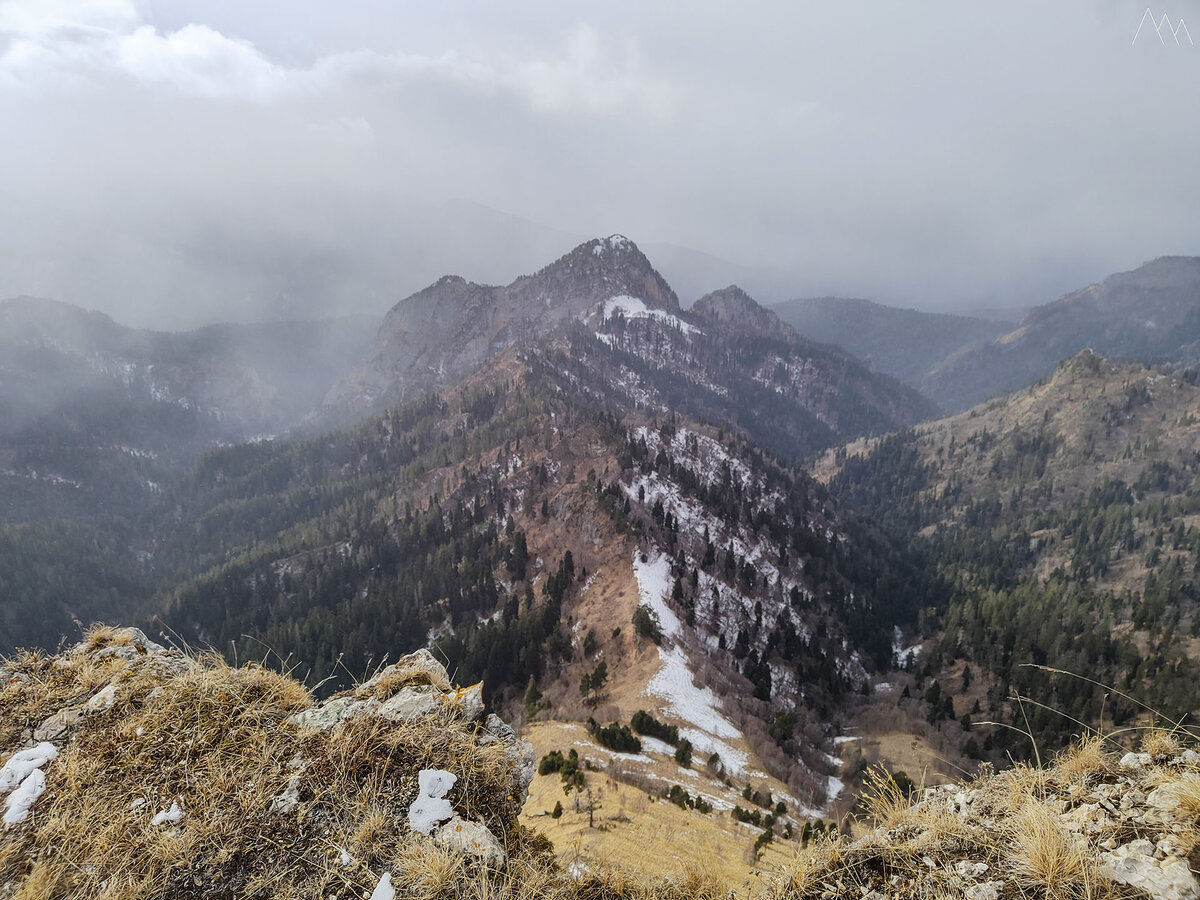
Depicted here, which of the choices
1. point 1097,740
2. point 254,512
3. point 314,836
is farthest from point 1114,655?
point 254,512

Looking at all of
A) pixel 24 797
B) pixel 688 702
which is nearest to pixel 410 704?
pixel 24 797

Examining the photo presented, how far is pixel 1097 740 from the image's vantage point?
610 cm

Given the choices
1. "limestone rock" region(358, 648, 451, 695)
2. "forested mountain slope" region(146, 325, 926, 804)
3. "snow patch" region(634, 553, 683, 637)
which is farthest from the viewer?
"snow patch" region(634, 553, 683, 637)

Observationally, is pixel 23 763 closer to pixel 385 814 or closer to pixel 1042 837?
pixel 385 814

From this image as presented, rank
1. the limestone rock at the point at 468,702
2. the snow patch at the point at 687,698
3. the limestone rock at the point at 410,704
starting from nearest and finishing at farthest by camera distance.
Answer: the limestone rock at the point at 410,704, the limestone rock at the point at 468,702, the snow patch at the point at 687,698

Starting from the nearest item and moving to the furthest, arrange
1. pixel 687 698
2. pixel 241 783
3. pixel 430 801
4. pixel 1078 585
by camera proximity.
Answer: pixel 430 801 → pixel 241 783 → pixel 687 698 → pixel 1078 585

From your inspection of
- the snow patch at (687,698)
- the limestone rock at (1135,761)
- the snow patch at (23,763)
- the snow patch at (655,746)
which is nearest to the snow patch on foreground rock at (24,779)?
the snow patch at (23,763)

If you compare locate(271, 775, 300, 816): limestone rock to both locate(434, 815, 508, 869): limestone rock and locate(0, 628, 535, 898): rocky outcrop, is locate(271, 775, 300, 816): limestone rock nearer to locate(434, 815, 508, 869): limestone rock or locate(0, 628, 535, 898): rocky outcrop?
locate(0, 628, 535, 898): rocky outcrop

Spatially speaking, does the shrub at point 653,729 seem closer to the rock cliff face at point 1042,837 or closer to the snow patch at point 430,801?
the rock cliff face at point 1042,837

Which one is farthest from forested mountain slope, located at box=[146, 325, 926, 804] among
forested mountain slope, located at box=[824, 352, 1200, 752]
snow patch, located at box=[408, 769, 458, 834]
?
snow patch, located at box=[408, 769, 458, 834]

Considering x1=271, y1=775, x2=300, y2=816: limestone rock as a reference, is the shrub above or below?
below

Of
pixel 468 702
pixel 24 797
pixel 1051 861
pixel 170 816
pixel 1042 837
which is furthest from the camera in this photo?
pixel 468 702

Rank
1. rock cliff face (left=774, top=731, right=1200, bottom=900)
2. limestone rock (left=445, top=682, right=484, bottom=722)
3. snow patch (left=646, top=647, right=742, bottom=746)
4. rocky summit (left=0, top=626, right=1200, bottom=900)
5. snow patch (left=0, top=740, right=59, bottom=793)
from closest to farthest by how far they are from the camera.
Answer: rock cliff face (left=774, top=731, right=1200, bottom=900)
rocky summit (left=0, top=626, right=1200, bottom=900)
snow patch (left=0, top=740, right=59, bottom=793)
limestone rock (left=445, top=682, right=484, bottom=722)
snow patch (left=646, top=647, right=742, bottom=746)

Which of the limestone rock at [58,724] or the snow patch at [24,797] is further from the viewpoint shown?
the limestone rock at [58,724]
